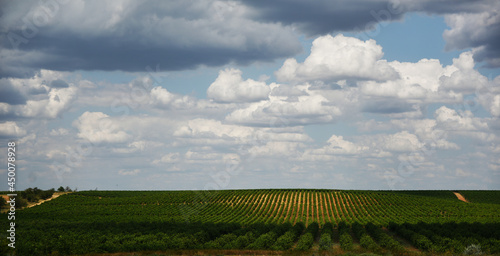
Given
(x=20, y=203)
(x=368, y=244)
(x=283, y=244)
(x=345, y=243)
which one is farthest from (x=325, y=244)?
(x=20, y=203)

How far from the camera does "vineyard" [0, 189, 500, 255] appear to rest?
5797 centimetres

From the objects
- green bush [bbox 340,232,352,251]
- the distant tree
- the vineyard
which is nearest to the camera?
the vineyard

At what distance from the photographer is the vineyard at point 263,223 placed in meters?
58.0

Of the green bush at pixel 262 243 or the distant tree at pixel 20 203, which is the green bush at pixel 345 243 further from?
the distant tree at pixel 20 203

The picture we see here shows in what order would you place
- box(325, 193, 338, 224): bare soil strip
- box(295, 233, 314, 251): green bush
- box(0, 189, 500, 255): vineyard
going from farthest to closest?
1. box(325, 193, 338, 224): bare soil strip
2. box(0, 189, 500, 255): vineyard
3. box(295, 233, 314, 251): green bush

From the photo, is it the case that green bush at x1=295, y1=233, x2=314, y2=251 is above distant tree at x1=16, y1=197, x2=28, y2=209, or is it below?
below

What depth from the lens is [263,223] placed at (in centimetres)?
8088

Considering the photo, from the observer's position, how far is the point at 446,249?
190 ft

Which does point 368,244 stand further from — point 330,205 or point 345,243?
point 330,205

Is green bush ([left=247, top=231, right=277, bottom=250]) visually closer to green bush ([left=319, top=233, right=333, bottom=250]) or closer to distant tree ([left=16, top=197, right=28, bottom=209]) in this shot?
green bush ([left=319, top=233, right=333, bottom=250])

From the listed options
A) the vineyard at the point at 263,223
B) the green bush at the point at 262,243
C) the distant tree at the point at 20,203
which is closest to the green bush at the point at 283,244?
the vineyard at the point at 263,223

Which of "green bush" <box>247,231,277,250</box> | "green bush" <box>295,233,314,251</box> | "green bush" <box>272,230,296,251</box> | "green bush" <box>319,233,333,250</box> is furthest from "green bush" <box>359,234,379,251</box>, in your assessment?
"green bush" <box>247,231,277,250</box>

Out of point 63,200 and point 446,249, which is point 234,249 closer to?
point 446,249

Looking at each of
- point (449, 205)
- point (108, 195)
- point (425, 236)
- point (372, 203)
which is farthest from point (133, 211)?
point (449, 205)
